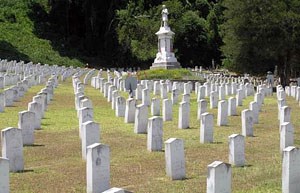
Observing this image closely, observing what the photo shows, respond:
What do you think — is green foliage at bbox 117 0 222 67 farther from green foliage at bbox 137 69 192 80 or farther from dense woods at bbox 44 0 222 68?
green foliage at bbox 137 69 192 80

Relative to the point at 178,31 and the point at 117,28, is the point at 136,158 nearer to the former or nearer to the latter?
the point at 178,31

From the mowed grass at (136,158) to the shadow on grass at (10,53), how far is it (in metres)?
35.8

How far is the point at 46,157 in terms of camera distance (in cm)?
1148

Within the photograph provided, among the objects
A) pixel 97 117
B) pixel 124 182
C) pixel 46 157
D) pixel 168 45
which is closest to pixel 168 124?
pixel 97 117

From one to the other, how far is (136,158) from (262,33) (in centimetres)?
2860

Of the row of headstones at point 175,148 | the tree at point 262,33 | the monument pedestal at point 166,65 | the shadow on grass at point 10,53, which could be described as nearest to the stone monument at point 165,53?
the monument pedestal at point 166,65

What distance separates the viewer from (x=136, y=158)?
11.5 metres

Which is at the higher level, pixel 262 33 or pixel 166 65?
pixel 262 33

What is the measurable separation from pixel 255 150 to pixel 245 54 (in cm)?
2831

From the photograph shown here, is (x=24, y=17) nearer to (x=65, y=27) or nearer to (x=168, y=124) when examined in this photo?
(x=65, y=27)

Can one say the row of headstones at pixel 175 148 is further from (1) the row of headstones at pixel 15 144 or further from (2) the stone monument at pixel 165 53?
(2) the stone monument at pixel 165 53

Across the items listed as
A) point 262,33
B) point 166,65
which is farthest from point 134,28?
point 262,33

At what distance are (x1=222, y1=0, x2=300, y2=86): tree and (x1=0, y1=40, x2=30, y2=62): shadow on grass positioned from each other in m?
21.3

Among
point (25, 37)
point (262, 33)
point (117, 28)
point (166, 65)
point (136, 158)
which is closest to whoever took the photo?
point (136, 158)
